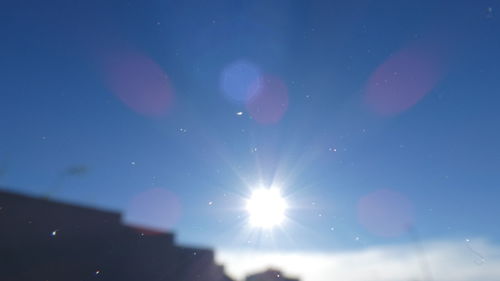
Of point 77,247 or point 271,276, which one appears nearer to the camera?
point 77,247

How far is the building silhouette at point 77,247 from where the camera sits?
63.3 feet

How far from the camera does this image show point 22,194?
20.0 metres

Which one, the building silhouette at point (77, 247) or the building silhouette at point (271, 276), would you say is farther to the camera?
the building silhouette at point (271, 276)

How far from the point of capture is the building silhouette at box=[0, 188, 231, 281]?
1928cm

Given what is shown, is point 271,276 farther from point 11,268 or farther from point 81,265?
point 11,268

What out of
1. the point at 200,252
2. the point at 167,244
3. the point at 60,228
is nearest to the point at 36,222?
the point at 60,228

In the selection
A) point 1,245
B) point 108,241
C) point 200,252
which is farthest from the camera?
point 200,252

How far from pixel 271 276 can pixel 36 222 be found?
27.4 meters

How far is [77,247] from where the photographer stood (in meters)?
21.6

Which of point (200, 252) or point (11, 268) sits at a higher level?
point (200, 252)

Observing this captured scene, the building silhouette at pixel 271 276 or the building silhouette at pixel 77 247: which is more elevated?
the building silhouette at pixel 271 276

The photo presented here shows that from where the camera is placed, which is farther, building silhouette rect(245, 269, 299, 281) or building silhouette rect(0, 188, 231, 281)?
building silhouette rect(245, 269, 299, 281)

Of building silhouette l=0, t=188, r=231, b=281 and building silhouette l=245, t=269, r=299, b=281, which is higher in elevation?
building silhouette l=245, t=269, r=299, b=281

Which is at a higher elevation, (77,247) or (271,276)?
(271,276)
